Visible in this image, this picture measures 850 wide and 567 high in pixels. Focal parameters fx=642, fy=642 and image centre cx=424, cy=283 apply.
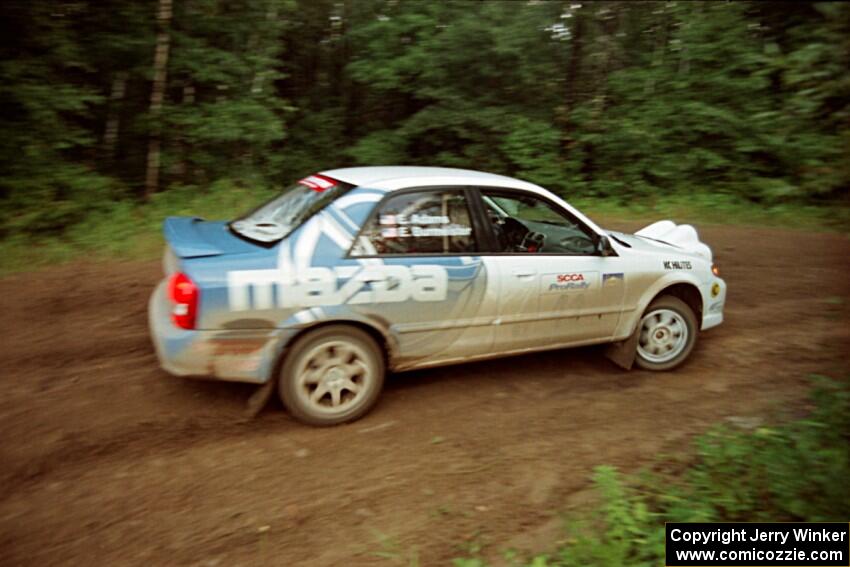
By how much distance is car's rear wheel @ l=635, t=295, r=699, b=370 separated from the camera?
539 centimetres

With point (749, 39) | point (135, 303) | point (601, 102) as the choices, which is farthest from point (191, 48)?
point (749, 39)

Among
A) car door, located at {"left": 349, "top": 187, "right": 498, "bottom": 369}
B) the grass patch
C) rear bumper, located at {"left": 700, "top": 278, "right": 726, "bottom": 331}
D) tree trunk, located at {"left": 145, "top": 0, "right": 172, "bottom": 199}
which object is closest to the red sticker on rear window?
car door, located at {"left": 349, "top": 187, "right": 498, "bottom": 369}

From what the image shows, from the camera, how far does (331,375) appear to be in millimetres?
4285

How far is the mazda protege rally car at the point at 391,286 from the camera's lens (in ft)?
13.2

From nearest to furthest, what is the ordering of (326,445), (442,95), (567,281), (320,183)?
(326,445), (320,183), (567,281), (442,95)

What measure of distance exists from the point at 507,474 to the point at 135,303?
14.5 feet

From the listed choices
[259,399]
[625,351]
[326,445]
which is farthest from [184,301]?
[625,351]

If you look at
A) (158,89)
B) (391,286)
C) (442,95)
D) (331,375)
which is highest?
(442,95)

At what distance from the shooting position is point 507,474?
385 centimetres

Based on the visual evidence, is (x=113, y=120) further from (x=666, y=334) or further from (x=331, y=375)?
(x=666, y=334)

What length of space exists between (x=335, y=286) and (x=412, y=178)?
1031mm

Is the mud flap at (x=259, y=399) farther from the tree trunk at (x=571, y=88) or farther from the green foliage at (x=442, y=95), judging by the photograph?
the tree trunk at (x=571, y=88)

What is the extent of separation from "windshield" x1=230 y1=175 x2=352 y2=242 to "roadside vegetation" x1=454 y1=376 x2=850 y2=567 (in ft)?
7.89

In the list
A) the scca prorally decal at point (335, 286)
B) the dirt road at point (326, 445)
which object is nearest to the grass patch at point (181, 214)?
the dirt road at point (326, 445)
